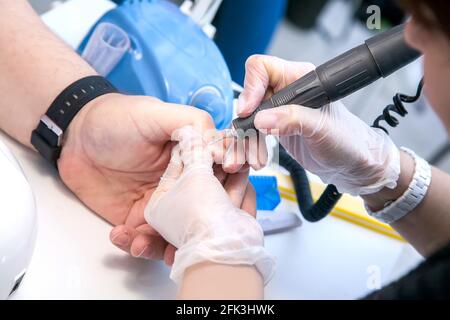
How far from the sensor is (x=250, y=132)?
27.3 inches

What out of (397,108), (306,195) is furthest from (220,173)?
(397,108)

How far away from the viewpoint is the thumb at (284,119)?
0.64 meters

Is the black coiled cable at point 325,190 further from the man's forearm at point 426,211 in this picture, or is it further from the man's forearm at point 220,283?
the man's forearm at point 220,283

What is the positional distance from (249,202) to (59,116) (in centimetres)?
34

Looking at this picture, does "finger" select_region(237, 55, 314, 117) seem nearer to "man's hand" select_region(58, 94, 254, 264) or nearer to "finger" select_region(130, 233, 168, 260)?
"man's hand" select_region(58, 94, 254, 264)

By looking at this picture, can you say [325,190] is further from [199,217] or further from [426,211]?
[199,217]

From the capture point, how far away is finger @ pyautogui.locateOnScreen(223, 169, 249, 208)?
723mm

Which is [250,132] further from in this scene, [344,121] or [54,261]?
[54,261]

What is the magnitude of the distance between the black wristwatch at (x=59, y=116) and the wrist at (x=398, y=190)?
492 millimetres

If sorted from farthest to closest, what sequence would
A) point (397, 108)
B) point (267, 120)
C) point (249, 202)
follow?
1. point (397, 108)
2. point (249, 202)
3. point (267, 120)

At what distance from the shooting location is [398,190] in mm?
828

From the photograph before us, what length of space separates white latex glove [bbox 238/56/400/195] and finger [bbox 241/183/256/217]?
102 millimetres

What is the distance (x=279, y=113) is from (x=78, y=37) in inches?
23.6

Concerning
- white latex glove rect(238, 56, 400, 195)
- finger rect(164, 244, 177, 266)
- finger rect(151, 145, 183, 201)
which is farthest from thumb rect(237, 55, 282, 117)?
finger rect(164, 244, 177, 266)
